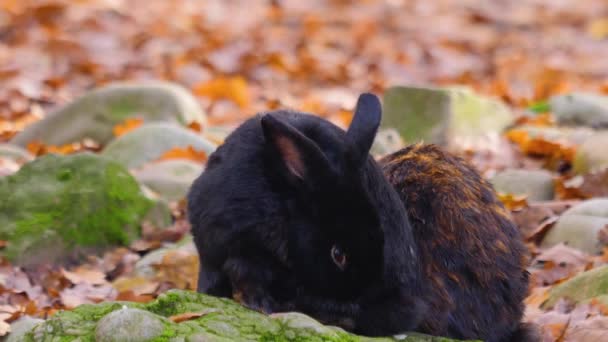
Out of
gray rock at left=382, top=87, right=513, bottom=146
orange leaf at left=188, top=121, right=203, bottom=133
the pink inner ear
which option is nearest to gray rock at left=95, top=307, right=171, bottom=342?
the pink inner ear

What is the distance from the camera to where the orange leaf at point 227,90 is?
12016mm

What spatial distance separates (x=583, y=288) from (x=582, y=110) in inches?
204

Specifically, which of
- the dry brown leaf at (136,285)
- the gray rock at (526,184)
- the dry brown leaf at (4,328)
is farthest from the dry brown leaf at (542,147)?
the dry brown leaf at (4,328)

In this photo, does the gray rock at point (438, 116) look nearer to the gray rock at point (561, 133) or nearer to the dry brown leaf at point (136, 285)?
the gray rock at point (561, 133)

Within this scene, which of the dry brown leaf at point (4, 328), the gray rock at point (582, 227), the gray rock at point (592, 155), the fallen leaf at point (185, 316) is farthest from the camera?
the gray rock at point (592, 155)

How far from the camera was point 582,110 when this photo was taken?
10.4 meters

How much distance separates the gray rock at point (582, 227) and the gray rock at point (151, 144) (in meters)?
2.96

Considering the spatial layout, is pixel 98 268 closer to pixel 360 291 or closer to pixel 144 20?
pixel 360 291

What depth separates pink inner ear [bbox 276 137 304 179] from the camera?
403 centimetres

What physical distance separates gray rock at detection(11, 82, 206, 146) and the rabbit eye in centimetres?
609

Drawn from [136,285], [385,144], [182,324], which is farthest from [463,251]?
[385,144]

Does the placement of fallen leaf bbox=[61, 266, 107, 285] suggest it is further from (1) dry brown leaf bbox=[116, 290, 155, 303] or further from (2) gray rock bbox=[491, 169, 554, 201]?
(2) gray rock bbox=[491, 169, 554, 201]

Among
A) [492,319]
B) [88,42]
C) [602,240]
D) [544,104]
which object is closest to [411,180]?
[492,319]

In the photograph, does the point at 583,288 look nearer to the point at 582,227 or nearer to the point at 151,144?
the point at 582,227
